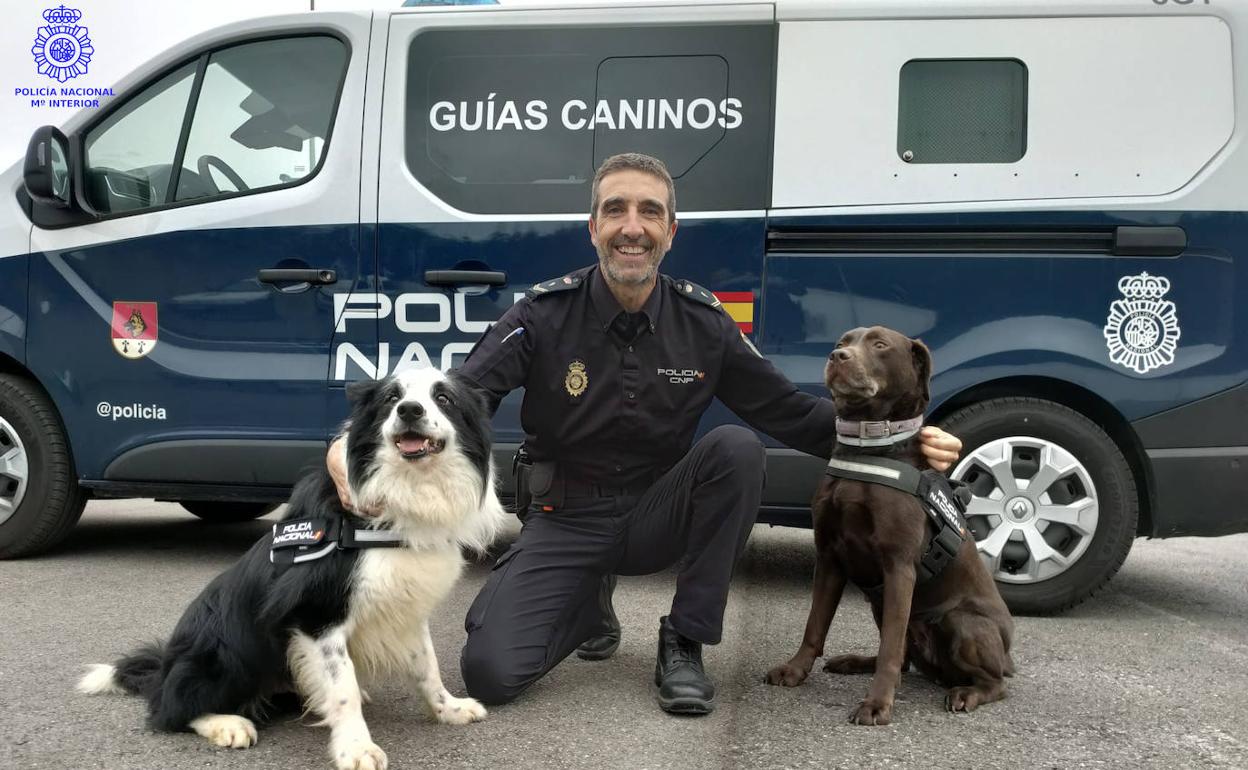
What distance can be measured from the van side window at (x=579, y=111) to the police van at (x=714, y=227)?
0.01 meters

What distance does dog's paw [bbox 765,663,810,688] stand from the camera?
2793 mm

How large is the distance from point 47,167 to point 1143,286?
4410mm

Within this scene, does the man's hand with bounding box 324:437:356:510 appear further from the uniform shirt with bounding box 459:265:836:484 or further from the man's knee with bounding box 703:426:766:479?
the man's knee with bounding box 703:426:766:479

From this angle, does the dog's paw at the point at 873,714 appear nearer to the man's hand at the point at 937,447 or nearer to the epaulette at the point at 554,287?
the man's hand at the point at 937,447

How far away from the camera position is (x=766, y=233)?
3723 millimetres

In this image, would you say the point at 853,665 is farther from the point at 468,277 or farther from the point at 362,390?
the point at 468,277

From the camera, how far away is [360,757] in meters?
2.14

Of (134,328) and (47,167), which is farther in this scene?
(134,328)

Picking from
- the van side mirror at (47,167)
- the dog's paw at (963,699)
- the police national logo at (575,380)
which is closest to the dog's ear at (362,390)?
the police national logo at (575,380)

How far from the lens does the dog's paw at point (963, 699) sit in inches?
103

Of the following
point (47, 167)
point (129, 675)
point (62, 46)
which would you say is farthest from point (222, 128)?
point (62, 46)

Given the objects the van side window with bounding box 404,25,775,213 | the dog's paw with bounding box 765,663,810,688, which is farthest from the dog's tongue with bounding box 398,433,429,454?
the van side window with bounding box 404,25,775,213

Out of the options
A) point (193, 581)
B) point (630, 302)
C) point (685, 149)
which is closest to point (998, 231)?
point (685, 149)

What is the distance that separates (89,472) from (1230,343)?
4713mm
